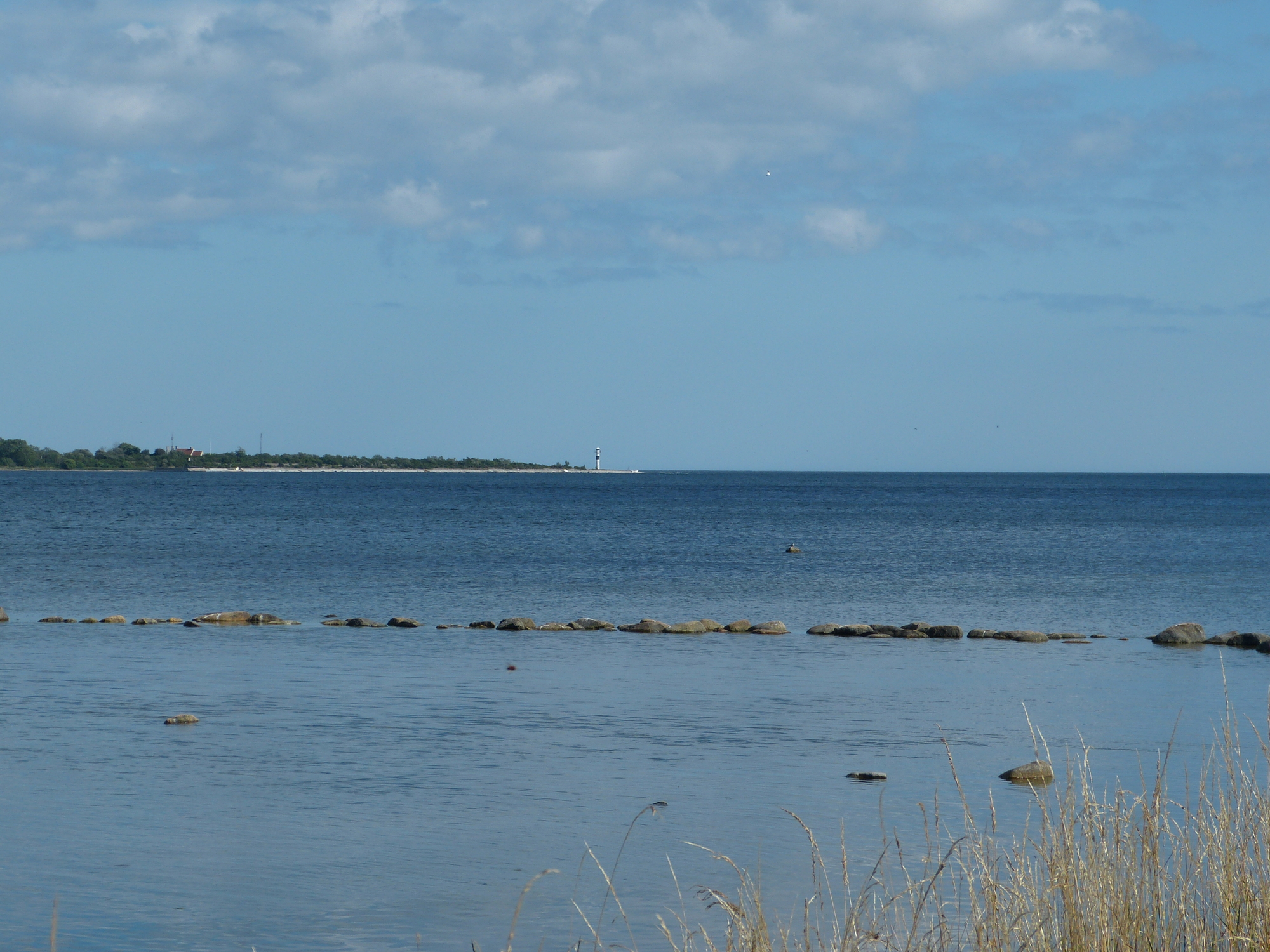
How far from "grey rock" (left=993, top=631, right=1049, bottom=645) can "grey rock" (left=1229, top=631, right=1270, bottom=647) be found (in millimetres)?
4442

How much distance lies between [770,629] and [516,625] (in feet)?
21.8

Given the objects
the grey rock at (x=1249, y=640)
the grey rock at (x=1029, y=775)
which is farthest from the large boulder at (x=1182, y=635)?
the grey rock at (x=1029, y=775)

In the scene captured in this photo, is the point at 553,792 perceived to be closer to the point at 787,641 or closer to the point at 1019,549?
the point at 787,641

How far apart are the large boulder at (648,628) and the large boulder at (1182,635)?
12.5m

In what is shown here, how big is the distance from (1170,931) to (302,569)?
5258 cm

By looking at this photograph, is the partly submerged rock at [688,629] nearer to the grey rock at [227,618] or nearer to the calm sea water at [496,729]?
the calm sea water at [496,729]

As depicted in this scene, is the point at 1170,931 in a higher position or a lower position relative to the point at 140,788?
higher

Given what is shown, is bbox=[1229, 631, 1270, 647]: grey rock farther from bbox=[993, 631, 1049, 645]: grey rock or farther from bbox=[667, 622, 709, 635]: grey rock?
bbox=[667, 622, 709, 635]: grey rock

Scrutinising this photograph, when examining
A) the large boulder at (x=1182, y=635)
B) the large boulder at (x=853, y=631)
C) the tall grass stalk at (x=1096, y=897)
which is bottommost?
the large boulder at (x=853, y=631)

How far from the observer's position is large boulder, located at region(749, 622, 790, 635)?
3562cm

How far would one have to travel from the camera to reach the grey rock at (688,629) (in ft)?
117

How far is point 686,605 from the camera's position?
44750mm

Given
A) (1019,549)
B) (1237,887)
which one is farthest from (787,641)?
(1019,549)

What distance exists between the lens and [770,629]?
35812mm
